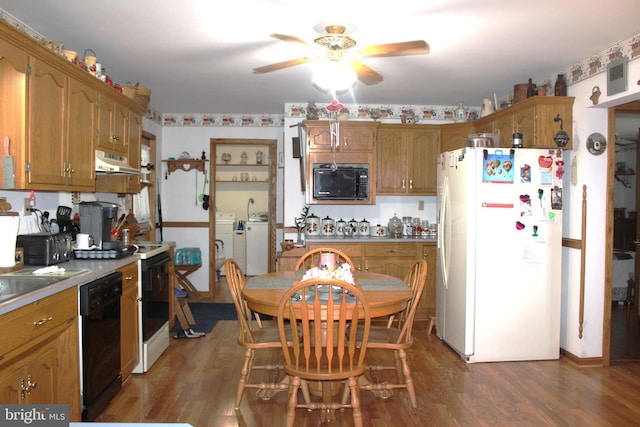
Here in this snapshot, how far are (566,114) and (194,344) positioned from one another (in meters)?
3.66

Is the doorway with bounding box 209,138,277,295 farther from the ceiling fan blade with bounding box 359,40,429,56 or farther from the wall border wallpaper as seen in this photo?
the ceiling fan blade with bounding box 359,40,429,56

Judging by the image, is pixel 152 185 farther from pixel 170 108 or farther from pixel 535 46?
pixel 535 46

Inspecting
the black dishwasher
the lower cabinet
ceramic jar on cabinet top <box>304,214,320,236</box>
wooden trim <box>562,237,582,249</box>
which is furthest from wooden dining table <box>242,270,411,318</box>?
ceramic jar on cabinet top <box>304,214,320,236</box>

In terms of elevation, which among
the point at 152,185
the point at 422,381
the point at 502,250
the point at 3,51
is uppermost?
the point at 3,51

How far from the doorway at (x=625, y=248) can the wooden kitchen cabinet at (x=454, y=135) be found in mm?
1388

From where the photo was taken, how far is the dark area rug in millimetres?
4621

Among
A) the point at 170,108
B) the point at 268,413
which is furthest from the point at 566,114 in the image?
the point at 170,108

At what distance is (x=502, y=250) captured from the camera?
3641 millimetres

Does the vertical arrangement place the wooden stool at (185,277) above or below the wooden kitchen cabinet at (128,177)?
below

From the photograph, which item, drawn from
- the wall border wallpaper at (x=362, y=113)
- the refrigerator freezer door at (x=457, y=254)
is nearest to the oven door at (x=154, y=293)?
the wall border wallpaper at (x=362, y=113)

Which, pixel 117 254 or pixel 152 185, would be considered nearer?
pixel 117 254

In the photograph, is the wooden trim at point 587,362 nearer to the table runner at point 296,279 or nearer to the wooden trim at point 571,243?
the wooden trim at point 571,243

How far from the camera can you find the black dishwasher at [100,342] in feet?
8.04

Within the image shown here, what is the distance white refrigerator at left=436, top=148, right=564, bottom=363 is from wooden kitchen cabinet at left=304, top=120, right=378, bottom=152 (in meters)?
1.51
